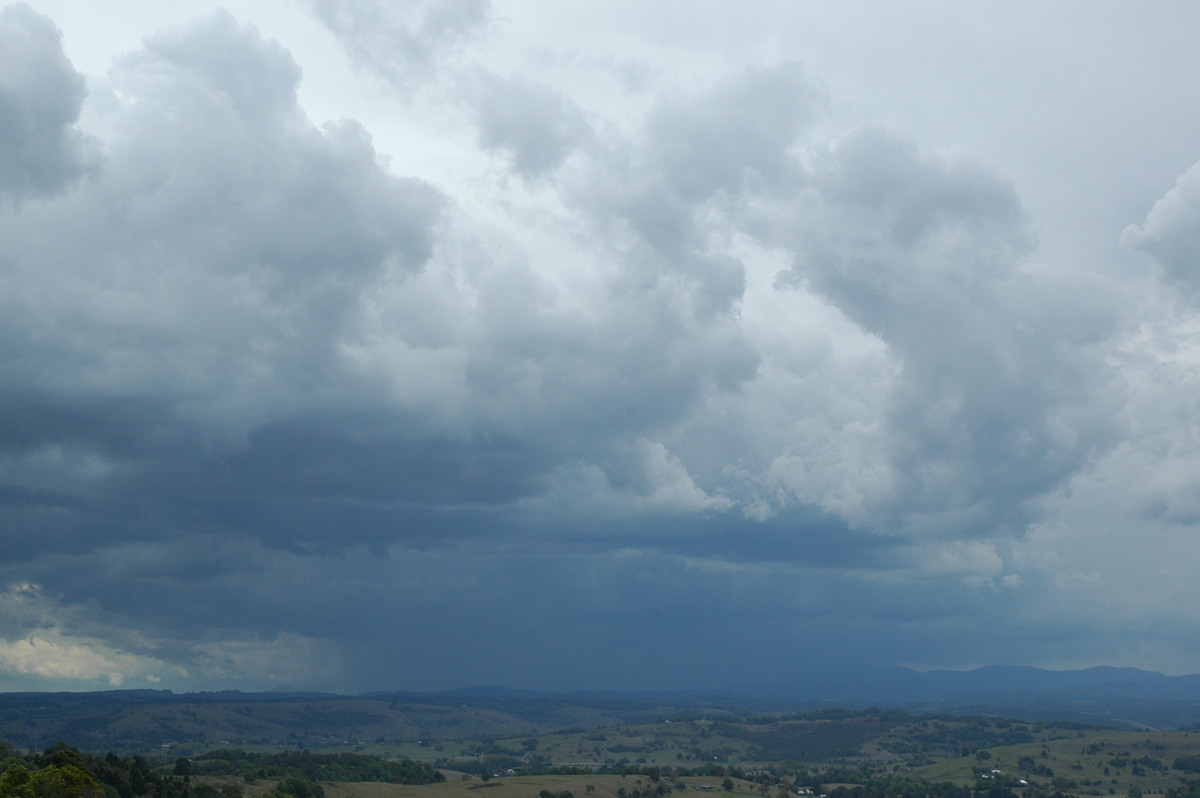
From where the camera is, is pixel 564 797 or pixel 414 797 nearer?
pixel 414 797

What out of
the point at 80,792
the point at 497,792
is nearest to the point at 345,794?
the point at 497,792

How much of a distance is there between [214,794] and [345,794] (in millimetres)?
39801

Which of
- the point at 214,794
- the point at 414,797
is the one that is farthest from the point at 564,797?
the point at 214,794

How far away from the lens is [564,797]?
199875 millimetres

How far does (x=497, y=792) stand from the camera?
19938cm

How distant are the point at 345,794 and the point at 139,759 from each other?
4480 centimetres

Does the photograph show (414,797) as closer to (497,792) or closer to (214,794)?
(497,792)

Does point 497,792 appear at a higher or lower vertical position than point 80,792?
lower

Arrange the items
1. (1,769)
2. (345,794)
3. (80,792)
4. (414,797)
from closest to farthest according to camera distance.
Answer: (80,792) < (1,769) < (345,794) < (414,797)

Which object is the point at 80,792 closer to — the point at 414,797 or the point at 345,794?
the point at 345,794

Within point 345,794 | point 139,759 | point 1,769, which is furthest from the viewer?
point 345,794

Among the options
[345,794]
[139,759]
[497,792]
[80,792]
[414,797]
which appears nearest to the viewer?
[80,792]

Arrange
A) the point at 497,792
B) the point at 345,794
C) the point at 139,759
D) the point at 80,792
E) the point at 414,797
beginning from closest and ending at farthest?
the point at 80,792, the point at 139,759, the point at 345,794, the point at 414,797, the point at 497,792

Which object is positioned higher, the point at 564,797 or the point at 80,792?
the point at 80,792
